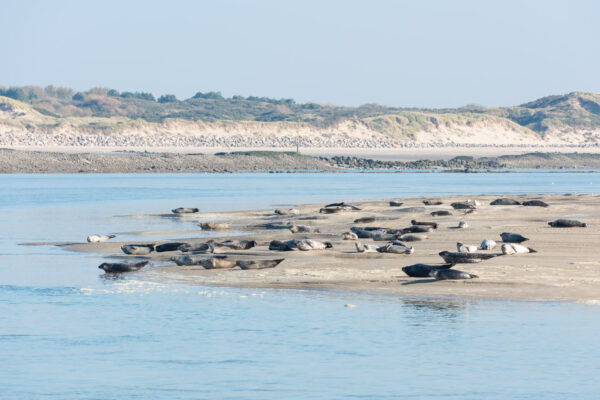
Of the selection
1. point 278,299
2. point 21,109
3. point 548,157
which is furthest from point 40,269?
point 21,109

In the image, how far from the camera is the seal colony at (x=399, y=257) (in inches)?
565

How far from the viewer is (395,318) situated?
39.5ft

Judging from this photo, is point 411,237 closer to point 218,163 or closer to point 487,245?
point 487,245

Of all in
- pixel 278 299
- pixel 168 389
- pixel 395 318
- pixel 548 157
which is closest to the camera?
pixel 168 389

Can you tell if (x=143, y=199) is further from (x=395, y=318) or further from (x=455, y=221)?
(x=395, y=318)

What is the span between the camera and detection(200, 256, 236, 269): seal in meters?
16.5

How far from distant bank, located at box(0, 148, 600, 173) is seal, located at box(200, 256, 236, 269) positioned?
59.9 meters

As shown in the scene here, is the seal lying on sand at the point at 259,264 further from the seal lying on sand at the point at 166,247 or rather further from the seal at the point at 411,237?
the seal at the point at 411,237

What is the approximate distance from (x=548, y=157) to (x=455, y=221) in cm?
7876

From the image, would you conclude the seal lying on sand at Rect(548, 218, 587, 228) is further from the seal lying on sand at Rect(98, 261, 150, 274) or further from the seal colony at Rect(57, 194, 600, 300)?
the seal lying on sand at Rect(98, 261, 150, 274)

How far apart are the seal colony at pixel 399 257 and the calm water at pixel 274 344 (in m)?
0.95

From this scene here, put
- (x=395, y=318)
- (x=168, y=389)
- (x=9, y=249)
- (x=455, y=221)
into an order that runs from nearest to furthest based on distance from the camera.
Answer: (x=168, y=389) < (x=395, y=318) < (x=9, y=249) < (x=455, y=221)

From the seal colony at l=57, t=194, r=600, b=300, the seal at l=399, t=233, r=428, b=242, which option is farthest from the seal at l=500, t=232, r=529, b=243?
the seal at l=399, t=233, r=428, b=242

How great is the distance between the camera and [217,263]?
1645cm
